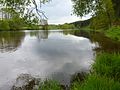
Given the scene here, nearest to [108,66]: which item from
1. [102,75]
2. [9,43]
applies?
[102,75]

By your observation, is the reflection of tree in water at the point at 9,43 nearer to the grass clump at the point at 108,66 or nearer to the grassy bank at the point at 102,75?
the grass clump at the point at 108,66

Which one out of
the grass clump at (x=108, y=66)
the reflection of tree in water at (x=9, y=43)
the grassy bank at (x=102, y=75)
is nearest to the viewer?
the grassy bank at (x=102, y=75)

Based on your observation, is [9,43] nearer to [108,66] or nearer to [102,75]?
[108,66]

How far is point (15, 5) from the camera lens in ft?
42.1

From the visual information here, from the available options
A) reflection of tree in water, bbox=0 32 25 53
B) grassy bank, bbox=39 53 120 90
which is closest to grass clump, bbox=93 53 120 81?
grassy bank, bbox=39 53 120 90

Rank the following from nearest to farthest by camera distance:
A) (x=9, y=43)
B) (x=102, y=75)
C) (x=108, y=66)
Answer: (x=102, y=75), (x=108, y=66), (x=9, y=43)

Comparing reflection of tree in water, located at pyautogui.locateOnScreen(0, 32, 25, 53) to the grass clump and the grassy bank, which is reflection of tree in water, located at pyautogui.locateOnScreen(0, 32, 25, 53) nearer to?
the grass clump

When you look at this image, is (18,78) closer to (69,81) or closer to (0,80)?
(0,80)

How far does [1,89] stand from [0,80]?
2554 millimetres

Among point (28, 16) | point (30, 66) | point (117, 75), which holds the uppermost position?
point (28, 16)

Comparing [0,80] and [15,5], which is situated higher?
[15,5]

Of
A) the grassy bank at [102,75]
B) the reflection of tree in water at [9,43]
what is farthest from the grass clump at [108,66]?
the reflection of tree in water at [9,43]

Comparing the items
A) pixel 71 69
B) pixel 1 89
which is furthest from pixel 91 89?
pixel 71 69

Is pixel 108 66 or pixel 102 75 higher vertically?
pixel 108 66
